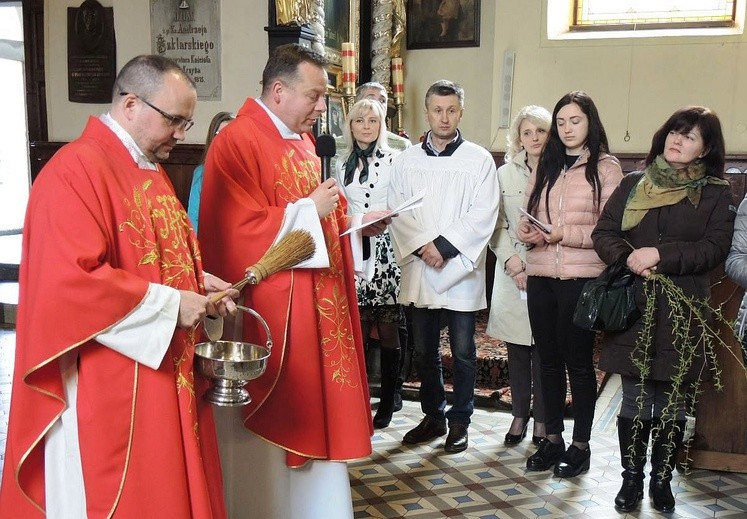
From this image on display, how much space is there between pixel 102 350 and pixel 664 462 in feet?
8.12

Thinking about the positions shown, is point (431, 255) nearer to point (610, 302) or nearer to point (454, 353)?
point (454, 353)

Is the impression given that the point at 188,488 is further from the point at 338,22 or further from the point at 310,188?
the point at 338,22

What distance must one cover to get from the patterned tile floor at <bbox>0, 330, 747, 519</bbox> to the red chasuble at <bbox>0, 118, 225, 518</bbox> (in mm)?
1550

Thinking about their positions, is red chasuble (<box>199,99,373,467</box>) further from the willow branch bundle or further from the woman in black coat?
the woman in black coat

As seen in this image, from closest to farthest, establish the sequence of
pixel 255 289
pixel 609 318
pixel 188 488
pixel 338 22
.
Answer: pixel 188 488 < pixel 255 289 < pixel 609 318 < pixel 338 22

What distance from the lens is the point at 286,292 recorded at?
2807 millimetres

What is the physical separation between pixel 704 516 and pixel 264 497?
73.2 inches

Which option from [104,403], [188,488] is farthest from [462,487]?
[104,403]

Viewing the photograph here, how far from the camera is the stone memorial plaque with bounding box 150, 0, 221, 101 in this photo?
20.1ft

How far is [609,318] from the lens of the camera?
3.38 m

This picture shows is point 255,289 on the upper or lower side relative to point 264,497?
upper

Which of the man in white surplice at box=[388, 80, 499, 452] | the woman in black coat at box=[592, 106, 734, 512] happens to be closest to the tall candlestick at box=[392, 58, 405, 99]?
the man in white surplice at box=[388, 80, 499, 452]

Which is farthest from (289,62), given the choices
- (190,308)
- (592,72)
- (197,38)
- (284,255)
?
(592,72)

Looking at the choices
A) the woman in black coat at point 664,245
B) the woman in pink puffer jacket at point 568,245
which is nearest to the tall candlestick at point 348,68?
the woman in pink puffer jacket at point 568,245
